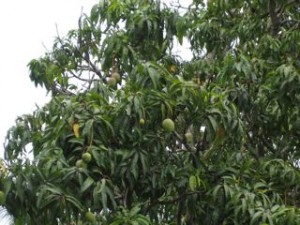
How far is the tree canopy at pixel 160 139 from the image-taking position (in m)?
3.13

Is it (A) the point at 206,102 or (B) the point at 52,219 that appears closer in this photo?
(B) the point at 52,219

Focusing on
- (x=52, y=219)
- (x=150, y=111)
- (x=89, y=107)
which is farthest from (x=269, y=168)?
(x=52, y=219)

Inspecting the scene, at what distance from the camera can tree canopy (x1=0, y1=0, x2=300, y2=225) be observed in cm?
313

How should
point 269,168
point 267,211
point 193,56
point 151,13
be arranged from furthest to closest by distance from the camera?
point 193,56 → point 151,13 → point 269,168 → point 267,211

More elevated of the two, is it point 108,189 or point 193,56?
point 193,56

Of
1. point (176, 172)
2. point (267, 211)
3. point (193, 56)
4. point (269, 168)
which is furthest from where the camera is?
point (193, 56)

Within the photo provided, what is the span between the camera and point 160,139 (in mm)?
3438

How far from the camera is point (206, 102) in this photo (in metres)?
3.43

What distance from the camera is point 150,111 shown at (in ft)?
11.1

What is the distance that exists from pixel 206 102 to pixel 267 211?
0.58 meters

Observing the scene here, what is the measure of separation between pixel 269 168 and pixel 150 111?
2.74ft

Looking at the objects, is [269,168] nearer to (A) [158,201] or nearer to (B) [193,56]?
(A) [158,201]

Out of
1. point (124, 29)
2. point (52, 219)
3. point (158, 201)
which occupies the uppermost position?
point (124, 29)

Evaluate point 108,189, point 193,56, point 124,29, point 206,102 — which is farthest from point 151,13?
point 108,189
